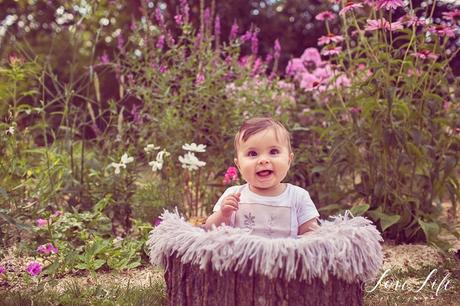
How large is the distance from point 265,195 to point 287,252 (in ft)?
1.48

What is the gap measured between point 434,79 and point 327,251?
206cm

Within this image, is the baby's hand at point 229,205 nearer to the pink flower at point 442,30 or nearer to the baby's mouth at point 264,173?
the baby's mouth at point 264,173

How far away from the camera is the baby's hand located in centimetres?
244

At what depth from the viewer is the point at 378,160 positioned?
3982mm

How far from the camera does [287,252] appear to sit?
2135 mm

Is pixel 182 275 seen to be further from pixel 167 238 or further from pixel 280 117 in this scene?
pixel 280 117

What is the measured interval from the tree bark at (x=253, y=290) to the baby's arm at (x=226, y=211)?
0.77 ft

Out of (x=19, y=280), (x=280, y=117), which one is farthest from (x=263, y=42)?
(x=19, y=280)

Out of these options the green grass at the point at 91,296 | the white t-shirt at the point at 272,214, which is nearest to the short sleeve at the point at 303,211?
the white t-shirt at the point at 272,214

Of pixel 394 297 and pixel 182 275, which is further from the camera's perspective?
pixel 394 297

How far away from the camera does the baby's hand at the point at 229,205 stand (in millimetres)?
2441

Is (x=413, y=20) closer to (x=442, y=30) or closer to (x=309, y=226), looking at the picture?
(x=442, y=30)

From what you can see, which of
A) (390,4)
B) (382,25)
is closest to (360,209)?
(382,25)

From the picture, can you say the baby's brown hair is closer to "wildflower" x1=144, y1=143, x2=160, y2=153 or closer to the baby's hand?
the baby's hand
